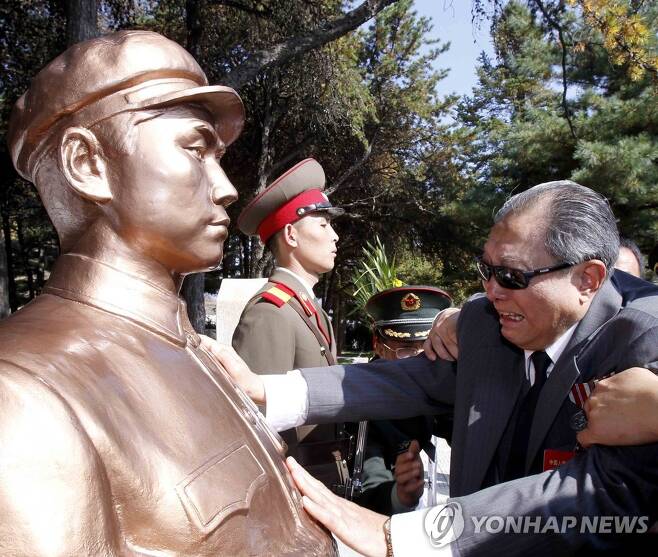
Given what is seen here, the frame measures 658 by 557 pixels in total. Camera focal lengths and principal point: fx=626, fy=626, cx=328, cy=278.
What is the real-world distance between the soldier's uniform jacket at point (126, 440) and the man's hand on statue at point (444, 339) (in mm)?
1247

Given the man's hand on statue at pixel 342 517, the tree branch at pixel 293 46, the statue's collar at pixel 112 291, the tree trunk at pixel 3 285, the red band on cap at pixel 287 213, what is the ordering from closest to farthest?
the statue's collar at pixel 112 291 < the man's hand on statue at pixel 342 517 < the red band on cap at pixel 287 213 < the tree branch at pixel 293 46 < the tree trunk at pixel 3 285

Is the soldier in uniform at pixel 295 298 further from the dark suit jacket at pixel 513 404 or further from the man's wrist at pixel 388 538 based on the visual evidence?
the man's wrist at pixel 388 538

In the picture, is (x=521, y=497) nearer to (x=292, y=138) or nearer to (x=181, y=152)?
(x=181, y=152)

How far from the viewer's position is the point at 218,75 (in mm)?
10469

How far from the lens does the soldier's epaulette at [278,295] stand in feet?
10.5

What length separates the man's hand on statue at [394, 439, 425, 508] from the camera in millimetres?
2723

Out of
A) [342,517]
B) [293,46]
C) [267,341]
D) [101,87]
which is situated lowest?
[267,341]

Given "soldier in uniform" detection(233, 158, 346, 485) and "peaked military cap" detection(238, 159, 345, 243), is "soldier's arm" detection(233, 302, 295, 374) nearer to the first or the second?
"soldier in uniform" detection(233, 158, 346, 485)

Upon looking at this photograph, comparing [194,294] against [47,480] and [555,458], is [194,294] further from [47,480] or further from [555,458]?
[47,480]

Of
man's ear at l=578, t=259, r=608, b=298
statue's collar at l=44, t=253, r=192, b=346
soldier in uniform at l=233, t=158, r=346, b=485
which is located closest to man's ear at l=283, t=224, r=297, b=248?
soldier in uniform at l=233, t=158, r=346, b=485

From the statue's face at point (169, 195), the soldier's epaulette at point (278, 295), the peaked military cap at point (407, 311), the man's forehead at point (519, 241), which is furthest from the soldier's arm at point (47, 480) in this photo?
the peaked military cap at point (407, 311)

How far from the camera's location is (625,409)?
1.67 m

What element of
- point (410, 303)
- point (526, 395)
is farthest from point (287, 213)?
point (526, 395)

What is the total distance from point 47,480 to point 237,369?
1052 mm
